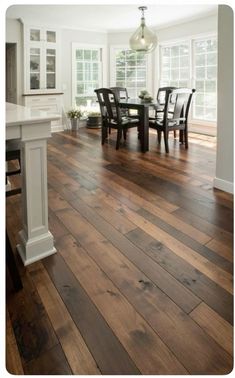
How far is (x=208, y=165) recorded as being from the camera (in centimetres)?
413

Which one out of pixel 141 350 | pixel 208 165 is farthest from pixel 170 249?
pixel 208 165

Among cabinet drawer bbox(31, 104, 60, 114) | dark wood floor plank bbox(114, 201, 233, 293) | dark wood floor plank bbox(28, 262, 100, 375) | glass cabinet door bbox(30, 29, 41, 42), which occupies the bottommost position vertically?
dark wood floor plank bbox(28, 262, 100, 375)

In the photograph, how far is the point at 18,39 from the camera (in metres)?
6.39

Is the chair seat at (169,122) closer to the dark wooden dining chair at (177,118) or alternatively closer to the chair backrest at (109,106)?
Answer: the dark wooden dining chair at (177,118)

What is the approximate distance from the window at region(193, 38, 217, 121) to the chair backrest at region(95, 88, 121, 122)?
2527mm

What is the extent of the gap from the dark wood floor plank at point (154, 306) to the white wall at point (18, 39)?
213 inches

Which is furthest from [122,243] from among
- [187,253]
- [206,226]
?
[206,226]

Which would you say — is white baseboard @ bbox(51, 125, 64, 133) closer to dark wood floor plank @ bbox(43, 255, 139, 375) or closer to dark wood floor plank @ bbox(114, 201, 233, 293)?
dark wood floor plank @ bbox(114, 201, 233, 293)

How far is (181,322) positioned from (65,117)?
21.5 feet

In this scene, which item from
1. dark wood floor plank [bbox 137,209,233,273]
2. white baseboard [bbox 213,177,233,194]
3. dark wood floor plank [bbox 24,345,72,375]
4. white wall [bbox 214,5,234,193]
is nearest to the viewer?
dark wood floor plank [bbox 24,345,72,375]

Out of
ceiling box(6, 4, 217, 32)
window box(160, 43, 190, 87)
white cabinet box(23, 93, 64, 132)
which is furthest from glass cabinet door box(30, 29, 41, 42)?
window box(160, 43, 190, 87)

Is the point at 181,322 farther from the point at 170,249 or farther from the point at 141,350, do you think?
the point at 170,249

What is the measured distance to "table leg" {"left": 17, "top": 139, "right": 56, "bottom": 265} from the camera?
1.80 meters

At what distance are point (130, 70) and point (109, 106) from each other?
3.31 metres
